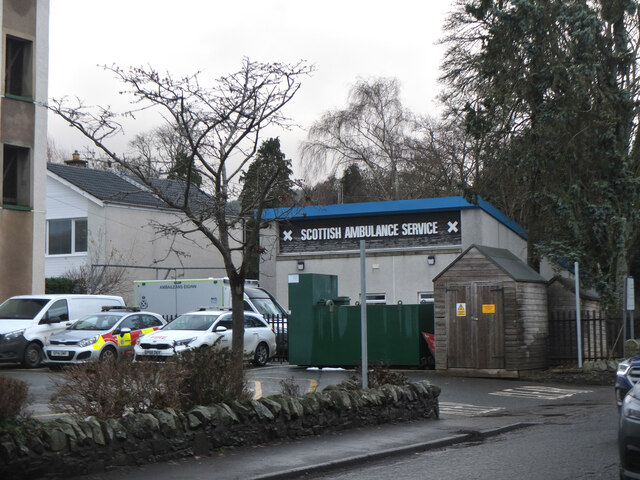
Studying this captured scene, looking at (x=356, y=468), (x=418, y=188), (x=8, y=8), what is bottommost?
(x=356, y=468)

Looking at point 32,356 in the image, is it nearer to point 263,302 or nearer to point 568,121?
→ point 263,302

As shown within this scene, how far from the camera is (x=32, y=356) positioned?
75.8ft

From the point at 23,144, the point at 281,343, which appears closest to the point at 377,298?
the point at 281,343

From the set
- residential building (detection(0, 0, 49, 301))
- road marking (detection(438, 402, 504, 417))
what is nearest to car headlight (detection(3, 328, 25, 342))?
residential building (detection(0, 0, 49, 301))

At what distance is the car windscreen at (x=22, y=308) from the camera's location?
77.8 feet

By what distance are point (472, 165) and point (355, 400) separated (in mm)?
31046

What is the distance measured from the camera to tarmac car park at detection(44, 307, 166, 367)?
22.3 meters

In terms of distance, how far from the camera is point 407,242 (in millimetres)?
30281

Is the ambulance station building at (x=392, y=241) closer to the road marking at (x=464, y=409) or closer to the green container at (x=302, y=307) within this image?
the green container at (x=302, y=307)

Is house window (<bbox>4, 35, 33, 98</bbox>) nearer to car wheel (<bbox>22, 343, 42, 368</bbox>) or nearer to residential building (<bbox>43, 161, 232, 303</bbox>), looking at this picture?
car wheel (<bbox>22, 343, 42, 368</bbox>)

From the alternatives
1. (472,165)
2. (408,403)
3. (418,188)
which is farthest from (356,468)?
(418,188)

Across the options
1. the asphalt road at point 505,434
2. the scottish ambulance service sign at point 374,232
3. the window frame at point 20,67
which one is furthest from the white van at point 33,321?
the scottish ambulance service sign at point 374,232

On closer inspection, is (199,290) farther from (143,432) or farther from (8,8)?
(143,432)

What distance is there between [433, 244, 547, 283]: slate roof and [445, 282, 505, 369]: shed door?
19.1 inches
